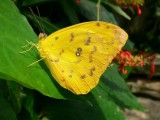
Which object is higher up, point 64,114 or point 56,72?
point 56,72

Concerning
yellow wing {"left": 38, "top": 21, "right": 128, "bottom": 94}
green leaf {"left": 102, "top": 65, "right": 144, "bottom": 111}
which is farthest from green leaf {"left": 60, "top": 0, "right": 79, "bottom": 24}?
yellow wing {"left": 38, "top": 21, "right": 128, "bottom": 94}

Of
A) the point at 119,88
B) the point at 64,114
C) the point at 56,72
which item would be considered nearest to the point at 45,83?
the point at 56,72

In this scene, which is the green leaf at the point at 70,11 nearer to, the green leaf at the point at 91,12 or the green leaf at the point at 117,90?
the green leaf at the point at 91,12

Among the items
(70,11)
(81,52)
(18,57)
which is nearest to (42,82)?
(18,57)

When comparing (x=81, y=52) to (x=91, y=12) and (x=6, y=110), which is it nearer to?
(x=6, y=110)

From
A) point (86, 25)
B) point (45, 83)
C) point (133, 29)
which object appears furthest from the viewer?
point (133, 29)

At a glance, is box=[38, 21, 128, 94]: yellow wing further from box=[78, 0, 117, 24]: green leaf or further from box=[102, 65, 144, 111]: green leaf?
box=[78, 0, 117, 24]: green leaf

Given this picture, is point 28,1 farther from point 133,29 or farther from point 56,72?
point 133,29
